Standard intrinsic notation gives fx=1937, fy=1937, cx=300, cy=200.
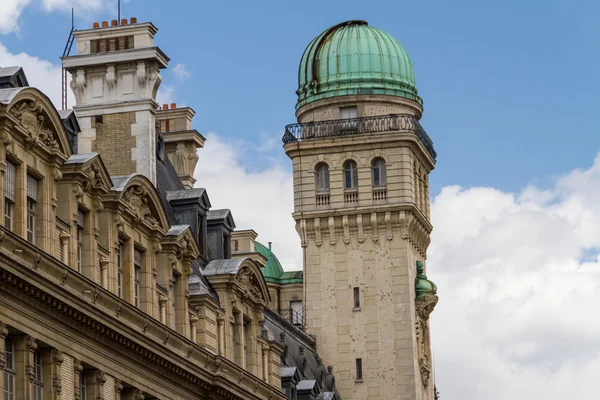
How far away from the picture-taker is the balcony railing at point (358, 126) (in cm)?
10875

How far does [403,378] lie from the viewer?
106 meters

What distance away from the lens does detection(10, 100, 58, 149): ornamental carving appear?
48.9 metres

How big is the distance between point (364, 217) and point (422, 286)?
507 cm

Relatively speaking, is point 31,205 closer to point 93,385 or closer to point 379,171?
point 93,385

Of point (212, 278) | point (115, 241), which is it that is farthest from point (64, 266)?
point (212, 278)

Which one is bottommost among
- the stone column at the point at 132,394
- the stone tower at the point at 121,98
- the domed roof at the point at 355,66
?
the stone column at the point at 132,394

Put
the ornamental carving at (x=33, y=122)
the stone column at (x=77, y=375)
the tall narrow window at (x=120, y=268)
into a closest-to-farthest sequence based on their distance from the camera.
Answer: the ornamental carving at (x=33, y=122)
the stone column at (x=77, y=375)
the tall narrow window at (x=120, y=268)

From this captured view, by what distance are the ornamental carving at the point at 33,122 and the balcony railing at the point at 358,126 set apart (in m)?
59.0

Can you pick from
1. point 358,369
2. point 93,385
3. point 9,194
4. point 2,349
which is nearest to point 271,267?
point 358,369

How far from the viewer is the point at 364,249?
108 meters

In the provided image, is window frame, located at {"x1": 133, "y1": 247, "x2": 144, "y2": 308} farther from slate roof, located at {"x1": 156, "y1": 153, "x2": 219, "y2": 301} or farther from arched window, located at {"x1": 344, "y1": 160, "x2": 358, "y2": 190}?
arched window, located at {"x1": 344, "y1": 160, "x2": 358, "y2": 190}

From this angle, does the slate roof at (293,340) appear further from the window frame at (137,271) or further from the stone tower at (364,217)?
the window frame at (137,271)

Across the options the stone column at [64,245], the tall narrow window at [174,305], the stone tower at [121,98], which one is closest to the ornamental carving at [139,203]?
the tall narrow window at [174,305]

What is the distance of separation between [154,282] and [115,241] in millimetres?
3526
